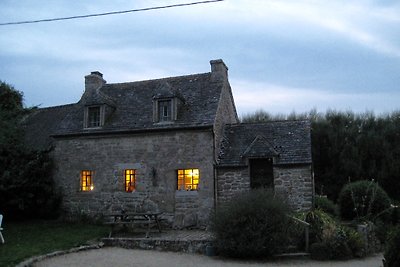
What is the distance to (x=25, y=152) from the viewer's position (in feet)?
62.1

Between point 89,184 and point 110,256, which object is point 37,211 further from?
point 110,256

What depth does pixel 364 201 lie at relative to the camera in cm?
1653

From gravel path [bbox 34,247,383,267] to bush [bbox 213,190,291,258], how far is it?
1.42ft

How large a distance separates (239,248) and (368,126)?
2039 cm

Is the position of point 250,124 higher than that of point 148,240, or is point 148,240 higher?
point 250,124

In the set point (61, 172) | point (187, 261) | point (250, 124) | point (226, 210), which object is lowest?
point (187, 261)

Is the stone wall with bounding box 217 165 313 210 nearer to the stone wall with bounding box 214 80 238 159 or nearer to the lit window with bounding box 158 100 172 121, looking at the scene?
the stone wall with bounding box 214 80 238 159

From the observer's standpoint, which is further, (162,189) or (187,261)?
(162,189)

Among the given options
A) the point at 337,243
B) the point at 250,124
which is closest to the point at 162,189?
the point at 250,124

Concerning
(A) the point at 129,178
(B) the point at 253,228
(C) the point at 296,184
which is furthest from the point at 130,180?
(B) the point at 253,228

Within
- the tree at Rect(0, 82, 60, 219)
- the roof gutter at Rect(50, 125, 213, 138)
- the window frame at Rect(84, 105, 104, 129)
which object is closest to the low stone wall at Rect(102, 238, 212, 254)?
the roof gutter at Rect(50, 125, 213, 138)

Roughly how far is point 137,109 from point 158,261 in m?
9.58

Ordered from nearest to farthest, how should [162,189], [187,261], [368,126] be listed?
[187,261]
[162,189]
[368,126]

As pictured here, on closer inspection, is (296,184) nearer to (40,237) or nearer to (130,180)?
(130,180)
